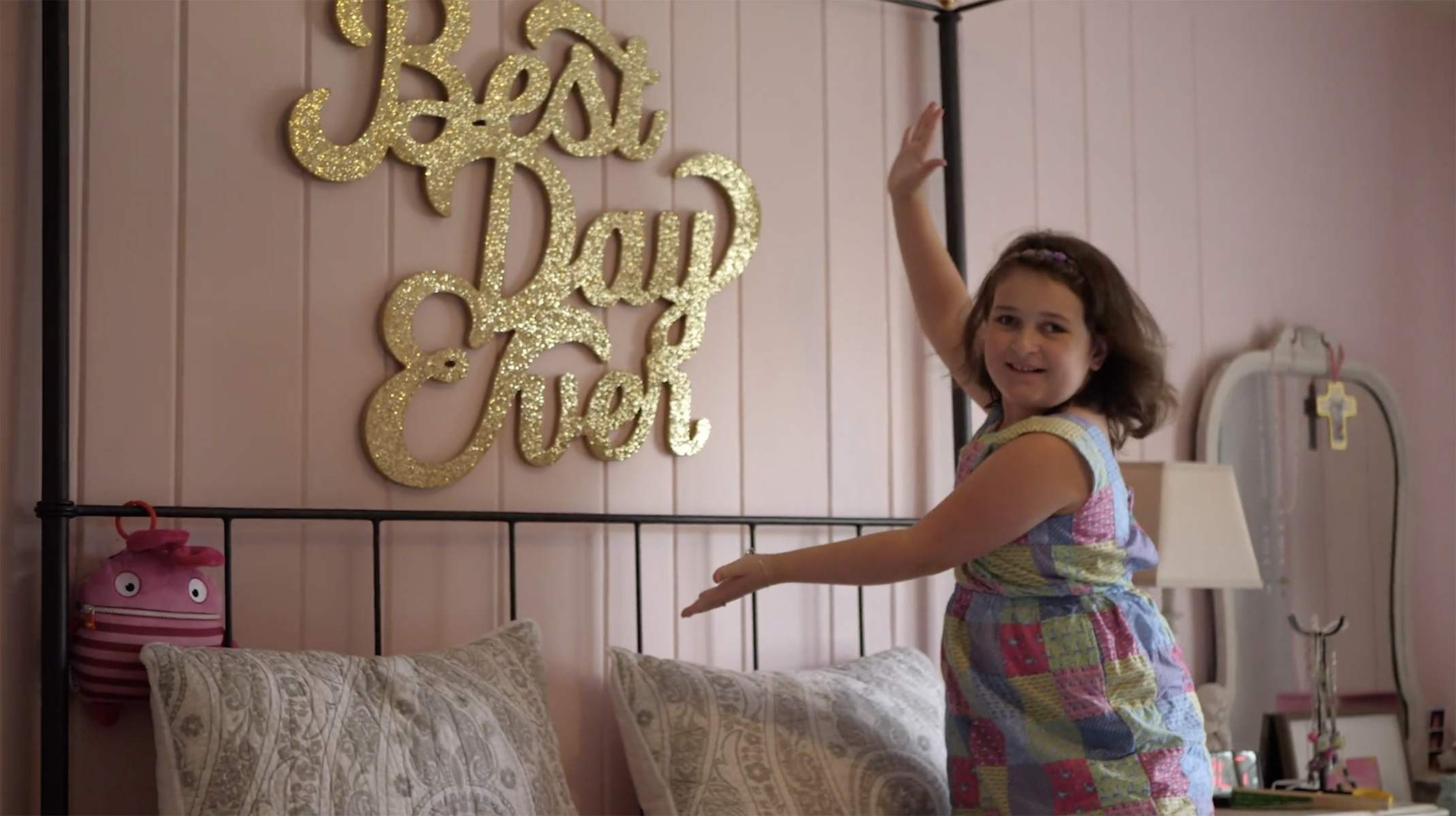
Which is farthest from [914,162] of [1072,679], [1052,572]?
[1072,679]

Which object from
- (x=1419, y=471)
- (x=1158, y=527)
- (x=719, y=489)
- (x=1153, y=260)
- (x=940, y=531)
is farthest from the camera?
(x=1419, y=471)

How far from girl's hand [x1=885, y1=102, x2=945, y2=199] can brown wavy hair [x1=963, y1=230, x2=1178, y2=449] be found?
0.86ft

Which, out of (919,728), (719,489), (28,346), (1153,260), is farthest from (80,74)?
(1153,260)

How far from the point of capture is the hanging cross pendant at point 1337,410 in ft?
11.4

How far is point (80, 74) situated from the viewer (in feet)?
6.56

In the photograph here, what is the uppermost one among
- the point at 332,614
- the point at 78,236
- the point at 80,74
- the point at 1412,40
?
the point at 1412,40

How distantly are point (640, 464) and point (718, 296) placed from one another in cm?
33

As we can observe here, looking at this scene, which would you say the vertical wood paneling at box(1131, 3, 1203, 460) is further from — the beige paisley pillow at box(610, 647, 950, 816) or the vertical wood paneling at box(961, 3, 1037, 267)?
the beige paisley pillow at box(610, 647, 950, 816)

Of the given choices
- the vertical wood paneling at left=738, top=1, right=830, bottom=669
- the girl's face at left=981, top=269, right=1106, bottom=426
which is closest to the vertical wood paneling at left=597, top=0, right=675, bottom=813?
the vertical wood paneling at left=738, top=1, right=830, bottom=669

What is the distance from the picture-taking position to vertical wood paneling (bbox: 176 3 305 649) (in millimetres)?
2053

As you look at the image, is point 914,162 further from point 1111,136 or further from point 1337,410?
point 1337,410

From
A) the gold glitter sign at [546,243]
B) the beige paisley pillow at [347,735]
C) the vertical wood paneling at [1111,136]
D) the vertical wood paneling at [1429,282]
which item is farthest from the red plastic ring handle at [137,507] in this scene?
the vertical wood paneling at [1429,282]

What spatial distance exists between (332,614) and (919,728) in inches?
34.1

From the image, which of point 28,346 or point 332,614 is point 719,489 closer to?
point 332,614
